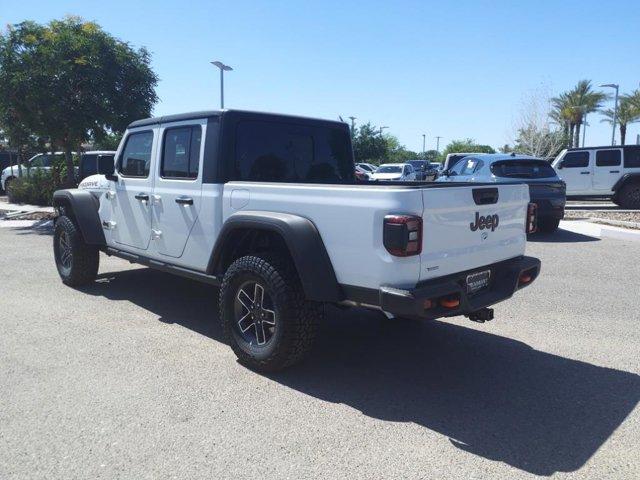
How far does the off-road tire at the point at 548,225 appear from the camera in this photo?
38.0ft

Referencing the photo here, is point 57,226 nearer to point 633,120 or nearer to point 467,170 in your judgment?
point 467,170

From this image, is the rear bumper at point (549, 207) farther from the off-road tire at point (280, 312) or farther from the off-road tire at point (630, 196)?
the off-road tire at point (280, 312)

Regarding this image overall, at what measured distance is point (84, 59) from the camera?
12.2 metres

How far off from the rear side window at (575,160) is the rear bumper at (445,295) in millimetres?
13686

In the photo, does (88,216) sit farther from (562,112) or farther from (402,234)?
(562,112)

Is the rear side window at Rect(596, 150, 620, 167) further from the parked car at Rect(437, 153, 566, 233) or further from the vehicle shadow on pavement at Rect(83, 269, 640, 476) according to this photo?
the vehicle shadow on pavement at Rect(83, 269, 640, 476)

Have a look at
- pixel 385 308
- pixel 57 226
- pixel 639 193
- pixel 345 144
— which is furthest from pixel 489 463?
pixel 639 193

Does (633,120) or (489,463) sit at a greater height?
(633,120)

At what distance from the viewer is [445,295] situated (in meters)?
3.45

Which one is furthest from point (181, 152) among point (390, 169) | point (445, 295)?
point (390, 169)

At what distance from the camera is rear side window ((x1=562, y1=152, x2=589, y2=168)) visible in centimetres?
1617

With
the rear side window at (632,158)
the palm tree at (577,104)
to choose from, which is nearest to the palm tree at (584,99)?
the palm tree at (577,104)

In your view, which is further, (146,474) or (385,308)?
(385,308)

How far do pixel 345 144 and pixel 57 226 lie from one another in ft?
12.6
